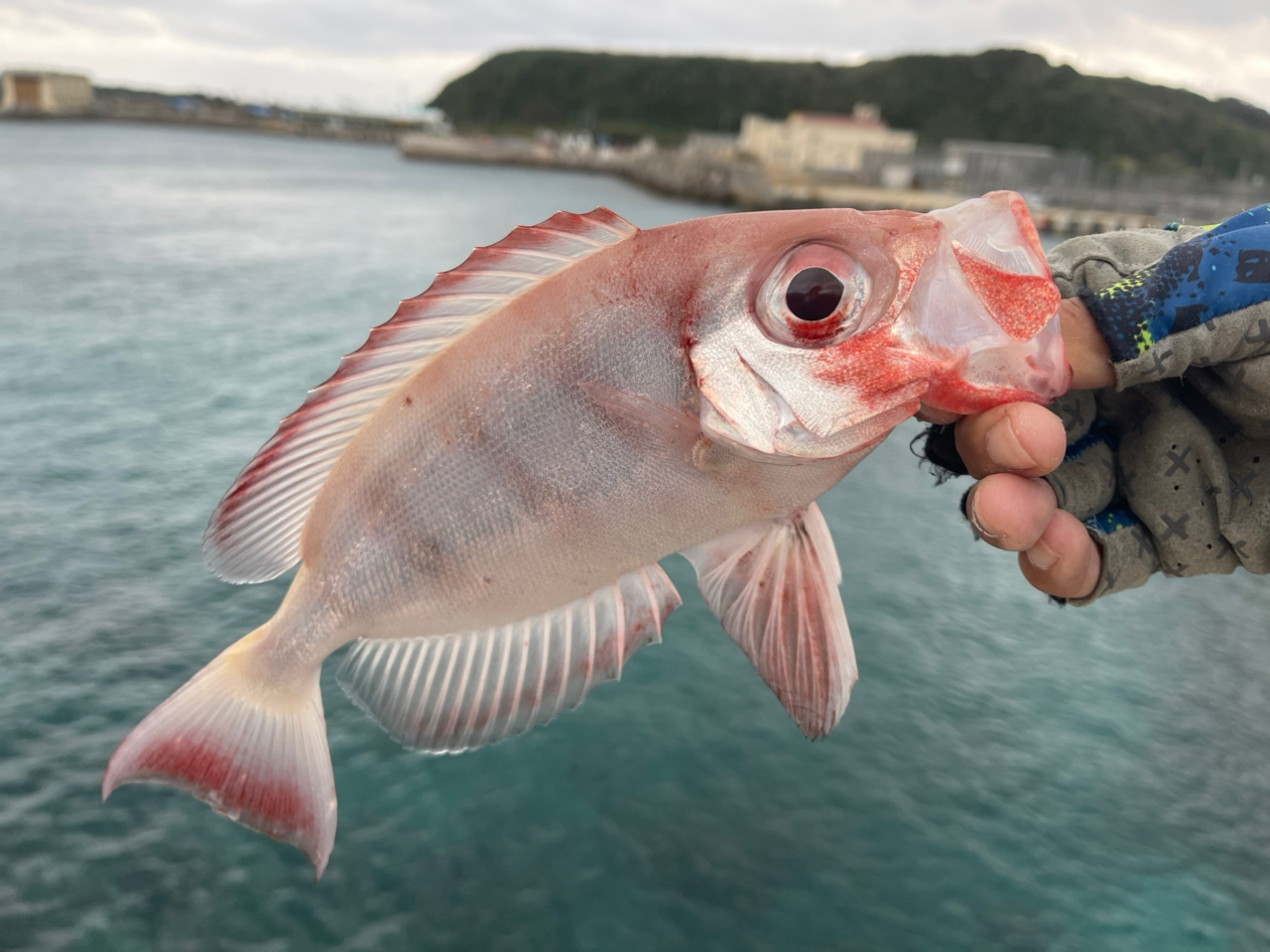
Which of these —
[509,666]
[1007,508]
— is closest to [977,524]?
[1007,508]

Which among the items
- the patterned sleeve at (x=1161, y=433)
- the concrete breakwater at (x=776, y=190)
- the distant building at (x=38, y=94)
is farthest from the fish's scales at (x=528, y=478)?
the distant building at (x=38, y=94)

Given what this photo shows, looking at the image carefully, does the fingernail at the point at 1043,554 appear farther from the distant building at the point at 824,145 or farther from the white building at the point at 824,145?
the white building at the point at 824,145

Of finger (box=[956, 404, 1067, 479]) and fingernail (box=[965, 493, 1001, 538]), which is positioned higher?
finger (box=[956, 404, 1067, 479])

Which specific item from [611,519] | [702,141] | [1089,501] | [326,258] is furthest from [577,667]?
[702,141]

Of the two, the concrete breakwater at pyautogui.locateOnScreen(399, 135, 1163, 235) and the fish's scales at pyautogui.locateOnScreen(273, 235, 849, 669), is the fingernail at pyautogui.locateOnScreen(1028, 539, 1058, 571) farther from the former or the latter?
the concrete breakwater at pyautogui.locateOnScreen(399, 135, 1163, 235)

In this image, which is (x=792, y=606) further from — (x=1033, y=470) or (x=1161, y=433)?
(x=1161, y=433)

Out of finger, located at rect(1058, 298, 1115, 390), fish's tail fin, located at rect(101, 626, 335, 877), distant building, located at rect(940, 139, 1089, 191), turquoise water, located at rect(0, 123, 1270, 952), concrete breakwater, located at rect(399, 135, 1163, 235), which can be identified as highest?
distant building, located at rect(940, 139, 1089, 191)

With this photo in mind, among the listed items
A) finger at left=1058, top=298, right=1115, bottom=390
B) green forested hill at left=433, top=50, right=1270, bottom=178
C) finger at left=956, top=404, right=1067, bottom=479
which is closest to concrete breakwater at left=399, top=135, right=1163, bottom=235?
finger at left=1058, top=298, right=1115, bottom=390

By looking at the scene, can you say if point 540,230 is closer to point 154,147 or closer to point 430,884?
point 430,884
